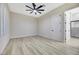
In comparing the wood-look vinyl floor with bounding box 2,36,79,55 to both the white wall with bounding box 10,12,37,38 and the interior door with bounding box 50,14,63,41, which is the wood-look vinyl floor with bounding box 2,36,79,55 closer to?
the interior door with bounding box 50,14,63,41

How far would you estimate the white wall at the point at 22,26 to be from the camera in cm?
820

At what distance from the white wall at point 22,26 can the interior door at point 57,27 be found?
368 cm

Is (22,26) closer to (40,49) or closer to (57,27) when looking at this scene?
(57,27)

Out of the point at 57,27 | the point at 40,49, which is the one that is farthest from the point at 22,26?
the point at 40,49

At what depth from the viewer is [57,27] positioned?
20.1 ft

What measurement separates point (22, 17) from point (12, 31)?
1942mm

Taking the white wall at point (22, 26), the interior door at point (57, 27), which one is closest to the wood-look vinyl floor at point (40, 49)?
the interior door at point (57, 27)

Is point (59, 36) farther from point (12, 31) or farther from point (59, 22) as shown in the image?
point (12, 31)

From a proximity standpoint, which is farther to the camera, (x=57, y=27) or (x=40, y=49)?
(x=57, y=27)

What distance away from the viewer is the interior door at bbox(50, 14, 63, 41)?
582cm

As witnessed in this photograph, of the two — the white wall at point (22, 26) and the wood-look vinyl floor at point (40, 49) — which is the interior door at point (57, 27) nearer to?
the wood-look vinyl floor at point (40, 49)

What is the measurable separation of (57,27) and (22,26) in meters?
4.36

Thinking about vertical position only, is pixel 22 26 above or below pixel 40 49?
above

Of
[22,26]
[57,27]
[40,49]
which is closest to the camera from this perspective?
[40,49]
